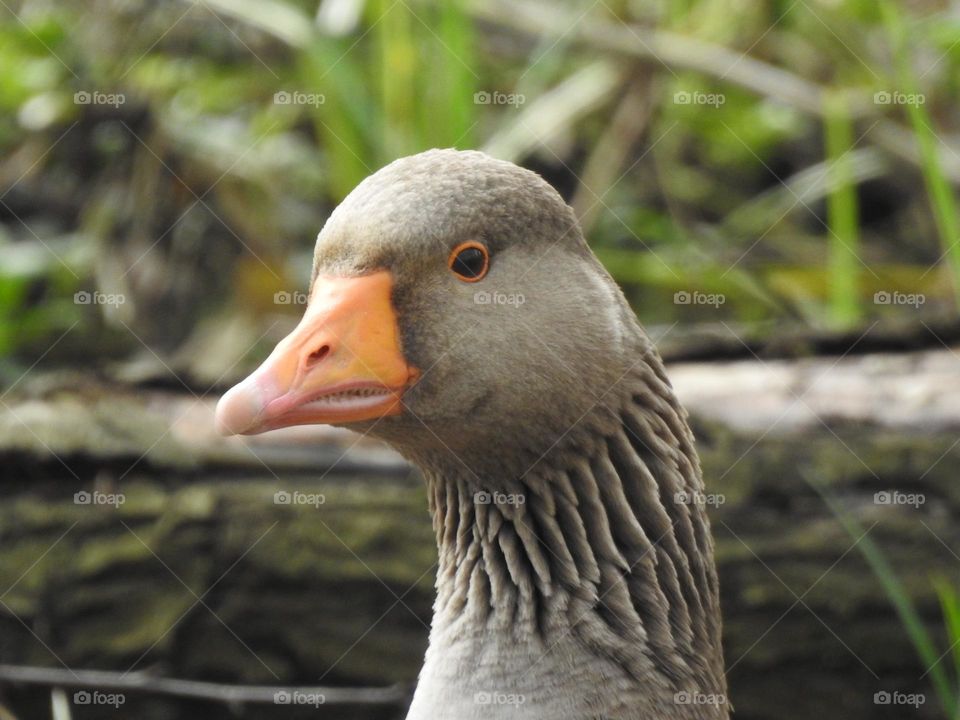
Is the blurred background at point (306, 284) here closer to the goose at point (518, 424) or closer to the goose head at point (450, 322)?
the goose at point (518, 424)

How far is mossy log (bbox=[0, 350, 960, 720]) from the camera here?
4.81m

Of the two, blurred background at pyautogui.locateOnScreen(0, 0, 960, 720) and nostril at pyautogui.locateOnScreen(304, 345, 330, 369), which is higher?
blurred background at pyautogui.locateOnScreen(0, 0, 960, 720)

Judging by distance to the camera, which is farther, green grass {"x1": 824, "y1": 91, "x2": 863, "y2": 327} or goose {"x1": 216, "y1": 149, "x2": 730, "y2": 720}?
green grass {"x1": 824, "y1": 91, "x2": 863, "y2": 327}

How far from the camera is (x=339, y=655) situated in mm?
4941

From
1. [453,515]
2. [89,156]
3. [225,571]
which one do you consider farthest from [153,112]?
[453,515]

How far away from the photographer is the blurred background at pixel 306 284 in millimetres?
4859

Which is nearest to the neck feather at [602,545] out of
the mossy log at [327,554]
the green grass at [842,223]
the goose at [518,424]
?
the goose at [518,424]

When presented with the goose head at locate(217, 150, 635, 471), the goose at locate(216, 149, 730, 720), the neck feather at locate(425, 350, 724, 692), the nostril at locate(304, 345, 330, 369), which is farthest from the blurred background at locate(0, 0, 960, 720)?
the nostril at locate(304, 345, 330, 369)

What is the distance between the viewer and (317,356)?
3.01m

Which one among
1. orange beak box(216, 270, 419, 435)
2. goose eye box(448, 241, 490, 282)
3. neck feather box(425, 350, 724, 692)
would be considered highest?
goose eye box(448, 241, 490, 282)

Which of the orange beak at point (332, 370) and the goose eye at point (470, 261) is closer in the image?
the orange beak at point (332, 370)

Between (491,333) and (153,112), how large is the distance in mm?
5202

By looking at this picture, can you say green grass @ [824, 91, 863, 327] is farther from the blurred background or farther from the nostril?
the nostril

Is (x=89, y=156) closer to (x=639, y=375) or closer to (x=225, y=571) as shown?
(x=225, y=571)
